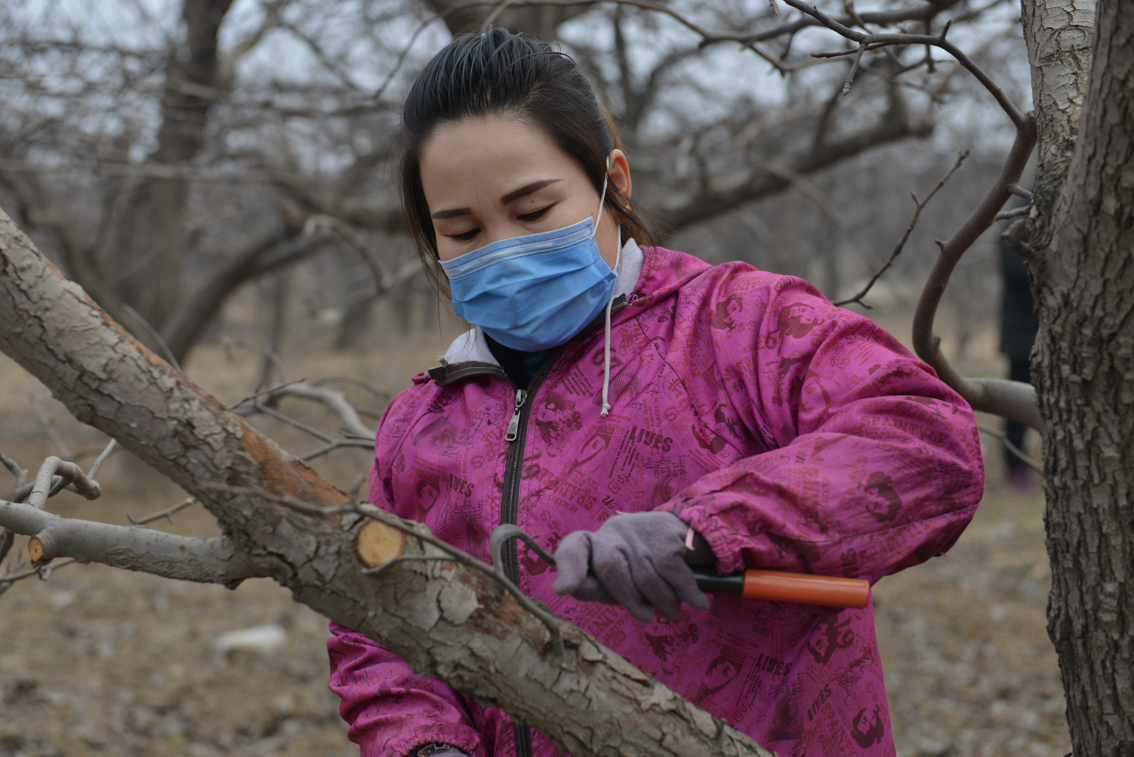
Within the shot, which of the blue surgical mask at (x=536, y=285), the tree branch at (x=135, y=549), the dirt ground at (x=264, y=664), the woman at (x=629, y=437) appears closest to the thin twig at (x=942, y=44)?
the woman at (x=629, y=437)

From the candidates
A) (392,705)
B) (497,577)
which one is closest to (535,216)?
(497,577)

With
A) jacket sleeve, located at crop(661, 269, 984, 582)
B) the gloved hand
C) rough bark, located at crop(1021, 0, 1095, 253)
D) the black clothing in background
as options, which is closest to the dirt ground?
the black clothing in background

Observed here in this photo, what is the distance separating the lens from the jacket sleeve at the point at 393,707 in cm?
127

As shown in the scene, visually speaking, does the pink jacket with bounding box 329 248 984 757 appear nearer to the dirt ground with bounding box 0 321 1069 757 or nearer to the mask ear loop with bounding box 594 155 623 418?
the mask ear loop with bounding box 594 155 623 418

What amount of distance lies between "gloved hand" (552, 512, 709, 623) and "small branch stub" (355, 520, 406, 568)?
174 millimetres

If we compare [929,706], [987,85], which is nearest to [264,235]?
[929,706]

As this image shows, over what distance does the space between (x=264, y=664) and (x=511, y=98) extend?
12.8 ft

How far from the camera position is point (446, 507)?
1.32m

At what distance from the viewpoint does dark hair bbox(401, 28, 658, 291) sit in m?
1.33

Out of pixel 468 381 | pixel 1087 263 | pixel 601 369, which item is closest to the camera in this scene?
pixel 1087 263

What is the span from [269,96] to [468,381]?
177 inches

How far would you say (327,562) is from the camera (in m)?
0.88

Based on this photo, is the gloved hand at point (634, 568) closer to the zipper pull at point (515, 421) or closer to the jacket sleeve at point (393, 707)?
the zipper pull at point (515, 421)

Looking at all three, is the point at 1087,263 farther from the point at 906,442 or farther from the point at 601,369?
the point at 601,369
